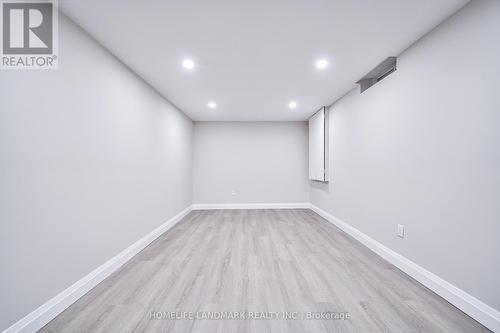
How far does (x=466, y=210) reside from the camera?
1.56 meters

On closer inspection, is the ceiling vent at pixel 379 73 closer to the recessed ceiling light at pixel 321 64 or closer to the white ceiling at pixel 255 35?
the white ceiling at pixel 255 35

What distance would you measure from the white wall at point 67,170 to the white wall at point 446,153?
126 inches

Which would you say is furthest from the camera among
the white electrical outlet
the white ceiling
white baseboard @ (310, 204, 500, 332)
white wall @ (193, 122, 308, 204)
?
white wall @ (193, 122, 308, 204)

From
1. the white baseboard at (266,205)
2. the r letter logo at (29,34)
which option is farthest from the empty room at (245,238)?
the white baseboard at (266,205)

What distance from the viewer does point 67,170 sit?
164 cm

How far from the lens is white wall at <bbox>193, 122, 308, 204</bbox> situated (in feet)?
18.1

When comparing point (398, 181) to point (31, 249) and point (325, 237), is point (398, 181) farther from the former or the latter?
point (31, 249)

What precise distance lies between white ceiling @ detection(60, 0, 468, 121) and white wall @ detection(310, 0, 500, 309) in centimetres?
29

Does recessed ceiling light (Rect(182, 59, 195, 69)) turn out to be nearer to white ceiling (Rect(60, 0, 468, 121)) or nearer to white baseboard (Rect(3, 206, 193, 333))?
white ceiling (Rect(60, 0, 468, 121))

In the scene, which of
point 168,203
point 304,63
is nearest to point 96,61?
point 304,63

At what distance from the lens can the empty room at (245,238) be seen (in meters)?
1.40

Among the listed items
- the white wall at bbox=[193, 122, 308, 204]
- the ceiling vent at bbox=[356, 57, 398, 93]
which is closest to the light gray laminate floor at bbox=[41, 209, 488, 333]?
the ceiling vent at bbox=[356, 57, 398, 93]

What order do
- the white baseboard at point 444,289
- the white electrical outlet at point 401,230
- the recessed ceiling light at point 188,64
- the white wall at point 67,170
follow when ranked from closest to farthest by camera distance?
the white wall at point 67,170
the white baseboard at point 444,289
the white electrical outlet at point 401,230
the recessed ceiling light at point 188,64

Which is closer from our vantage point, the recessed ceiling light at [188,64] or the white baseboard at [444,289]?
the white baseboard at [444,289]
